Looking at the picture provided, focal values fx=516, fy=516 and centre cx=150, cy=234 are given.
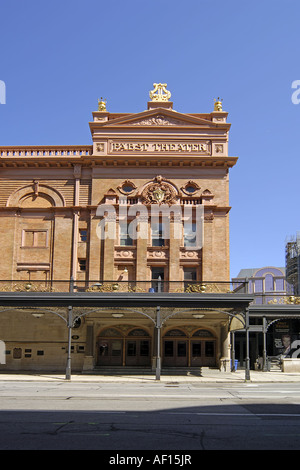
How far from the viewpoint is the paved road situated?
964 cm

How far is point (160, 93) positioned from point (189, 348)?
17.2m

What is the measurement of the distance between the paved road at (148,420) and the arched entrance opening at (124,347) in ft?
42.7

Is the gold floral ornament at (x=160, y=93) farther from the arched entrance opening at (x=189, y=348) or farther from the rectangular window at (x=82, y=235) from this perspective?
the arched entrance opening at (x=189, y=348)

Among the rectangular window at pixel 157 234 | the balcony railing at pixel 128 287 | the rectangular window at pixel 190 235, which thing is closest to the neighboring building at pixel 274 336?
the rectangular window at pixel 190 235

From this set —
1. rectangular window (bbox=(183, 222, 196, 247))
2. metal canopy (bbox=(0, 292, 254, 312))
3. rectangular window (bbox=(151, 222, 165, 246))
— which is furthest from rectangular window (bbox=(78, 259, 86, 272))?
rectangular window (bbox=(183, 222, 196, 247))

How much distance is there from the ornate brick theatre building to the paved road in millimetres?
13018

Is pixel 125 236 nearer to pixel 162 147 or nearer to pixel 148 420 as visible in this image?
pixel 162 147

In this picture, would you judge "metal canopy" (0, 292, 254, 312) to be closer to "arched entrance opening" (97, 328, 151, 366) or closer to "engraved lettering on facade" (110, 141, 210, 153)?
"arched entrance opening" (97, 328, 151, 366)

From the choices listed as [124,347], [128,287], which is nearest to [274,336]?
[124,347]

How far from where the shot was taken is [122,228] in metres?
33.3
